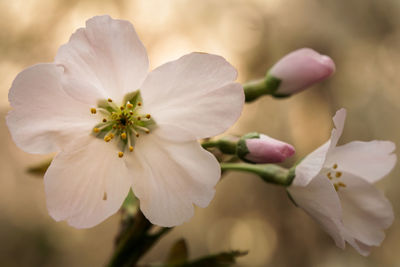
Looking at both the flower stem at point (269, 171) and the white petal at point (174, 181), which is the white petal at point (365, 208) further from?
the white petal at point (174, 181)

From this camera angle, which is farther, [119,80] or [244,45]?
[244,45]

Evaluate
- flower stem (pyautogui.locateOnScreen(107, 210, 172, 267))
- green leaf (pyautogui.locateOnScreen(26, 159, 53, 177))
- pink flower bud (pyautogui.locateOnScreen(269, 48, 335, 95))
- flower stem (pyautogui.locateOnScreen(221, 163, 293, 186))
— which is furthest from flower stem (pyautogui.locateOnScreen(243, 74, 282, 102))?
green leaf (pyautogui.locateOnScreen(26, 159, 53, 177))

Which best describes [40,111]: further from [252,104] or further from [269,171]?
[252,104]

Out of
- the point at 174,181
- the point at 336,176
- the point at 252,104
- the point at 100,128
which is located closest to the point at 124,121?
the point at 100,128

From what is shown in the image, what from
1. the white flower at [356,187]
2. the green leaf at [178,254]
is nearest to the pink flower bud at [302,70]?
the white flower at [356,187]

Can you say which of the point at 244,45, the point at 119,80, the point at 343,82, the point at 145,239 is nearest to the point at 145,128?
the point at 119,80

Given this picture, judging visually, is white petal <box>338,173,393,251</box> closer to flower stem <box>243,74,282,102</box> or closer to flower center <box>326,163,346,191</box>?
flower center <box>326,163,346,191</box>

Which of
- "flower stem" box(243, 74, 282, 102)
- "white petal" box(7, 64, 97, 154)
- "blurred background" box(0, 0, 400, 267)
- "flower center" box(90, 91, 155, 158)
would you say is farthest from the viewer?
"blurred background" box(0, 0, 400, 267)

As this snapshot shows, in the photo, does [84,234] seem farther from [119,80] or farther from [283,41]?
[119,80]
